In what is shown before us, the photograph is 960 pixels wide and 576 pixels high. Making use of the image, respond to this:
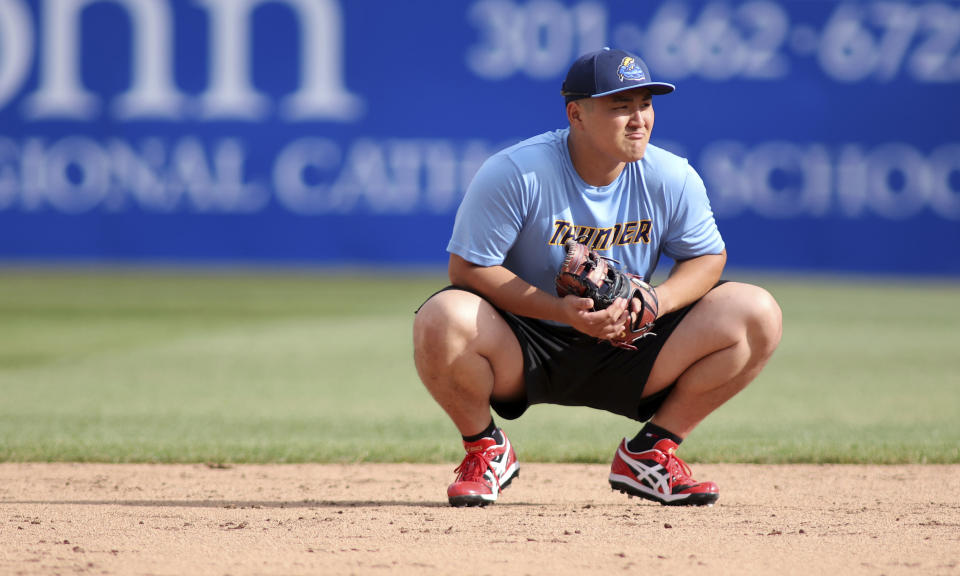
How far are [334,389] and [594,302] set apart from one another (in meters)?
3.34

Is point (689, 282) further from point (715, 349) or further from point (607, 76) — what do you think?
point (607, 76)

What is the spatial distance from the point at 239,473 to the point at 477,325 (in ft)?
4.52

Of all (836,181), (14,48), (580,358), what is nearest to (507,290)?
(580,358)

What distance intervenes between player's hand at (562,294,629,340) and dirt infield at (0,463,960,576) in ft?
1.80

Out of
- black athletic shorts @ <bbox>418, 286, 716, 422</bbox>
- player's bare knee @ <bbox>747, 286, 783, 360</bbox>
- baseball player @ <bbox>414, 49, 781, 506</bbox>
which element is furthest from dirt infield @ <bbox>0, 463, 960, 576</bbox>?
player's bare knee @ <bbox>747, 286, 783, 360</bbox>

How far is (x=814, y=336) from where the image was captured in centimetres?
912

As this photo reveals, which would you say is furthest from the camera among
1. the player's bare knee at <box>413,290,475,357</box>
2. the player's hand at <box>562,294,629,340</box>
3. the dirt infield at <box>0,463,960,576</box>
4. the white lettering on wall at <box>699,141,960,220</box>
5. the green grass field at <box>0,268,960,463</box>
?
the white lettering on wall at <box>699,141,960,220</box>

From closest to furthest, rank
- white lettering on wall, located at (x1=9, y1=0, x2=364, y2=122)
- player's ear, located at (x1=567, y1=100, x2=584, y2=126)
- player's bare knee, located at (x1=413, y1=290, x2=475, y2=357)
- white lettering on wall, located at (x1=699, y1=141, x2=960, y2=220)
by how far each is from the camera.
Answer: player's bare knee, located at (x1=413, y1=290, x2=475, y2=357), player's ear, located at (x1=567, y1=100, x2=584, y2=126), white lettering on wall, located at (x1=699, y1=141, x2=960, y2=220), white lettering on wall, located at (x1=9, y1=0, x2=364, y2=122)

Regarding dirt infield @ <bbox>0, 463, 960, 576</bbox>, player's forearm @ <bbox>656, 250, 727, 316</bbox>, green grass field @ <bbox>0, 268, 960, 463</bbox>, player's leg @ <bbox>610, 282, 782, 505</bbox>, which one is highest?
player's forearm @ <bbox>656, 250, 727, 316</bbox>

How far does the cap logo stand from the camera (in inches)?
147

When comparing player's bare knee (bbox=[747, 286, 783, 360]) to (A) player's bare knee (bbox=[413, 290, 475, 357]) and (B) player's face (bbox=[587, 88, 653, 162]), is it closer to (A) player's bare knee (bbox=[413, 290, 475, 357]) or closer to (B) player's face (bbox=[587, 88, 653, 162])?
(B) player's face (bbox=[587, 88, 653, 162])

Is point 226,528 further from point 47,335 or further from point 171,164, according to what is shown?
point 171,164

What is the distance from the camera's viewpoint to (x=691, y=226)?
3953mm

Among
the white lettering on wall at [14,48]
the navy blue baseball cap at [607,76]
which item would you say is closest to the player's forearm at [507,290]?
the navy blue baseball cap at [607,76]
